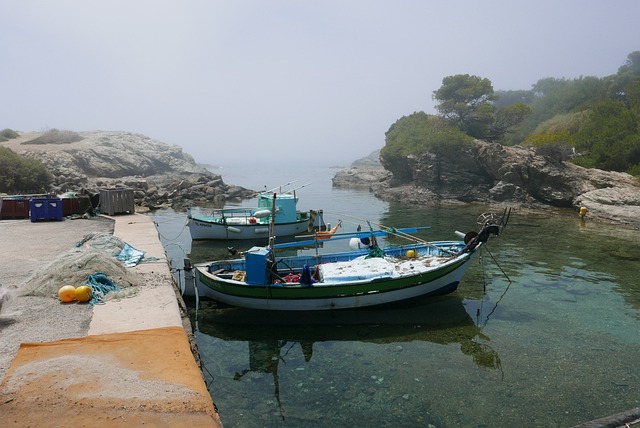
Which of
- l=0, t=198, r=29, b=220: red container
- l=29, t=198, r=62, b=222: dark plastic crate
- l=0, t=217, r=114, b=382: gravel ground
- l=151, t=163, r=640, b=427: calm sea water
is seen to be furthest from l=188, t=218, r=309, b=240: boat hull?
l=151, t=163, r=640, b=427: calm sea water

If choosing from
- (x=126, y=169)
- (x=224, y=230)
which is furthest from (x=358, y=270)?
(x=126, y=169)

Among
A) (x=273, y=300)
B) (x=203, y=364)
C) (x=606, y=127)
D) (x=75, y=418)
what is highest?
(x=606, y=127)

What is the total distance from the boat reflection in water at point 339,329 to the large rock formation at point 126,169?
1883 cm

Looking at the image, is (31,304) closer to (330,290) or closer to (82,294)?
(82,294)

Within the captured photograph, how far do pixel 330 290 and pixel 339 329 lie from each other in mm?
1273

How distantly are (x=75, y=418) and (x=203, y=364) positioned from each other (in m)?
5.42

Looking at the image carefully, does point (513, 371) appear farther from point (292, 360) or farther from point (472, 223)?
point (472, 223)

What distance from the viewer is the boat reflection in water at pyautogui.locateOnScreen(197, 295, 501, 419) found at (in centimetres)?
1184

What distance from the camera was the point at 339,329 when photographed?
43.9 feet

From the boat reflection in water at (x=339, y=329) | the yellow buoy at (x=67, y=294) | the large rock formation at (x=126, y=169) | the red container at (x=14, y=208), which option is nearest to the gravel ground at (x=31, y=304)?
the yellow buoy at (x=67, y=294)

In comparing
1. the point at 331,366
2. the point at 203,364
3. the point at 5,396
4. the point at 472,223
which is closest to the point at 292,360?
the point at 331,366

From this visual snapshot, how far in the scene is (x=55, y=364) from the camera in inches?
284

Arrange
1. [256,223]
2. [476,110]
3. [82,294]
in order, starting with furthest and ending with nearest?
[476,110], [256,223], [82,294]

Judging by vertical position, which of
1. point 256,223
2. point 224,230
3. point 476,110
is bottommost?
point 224,230
